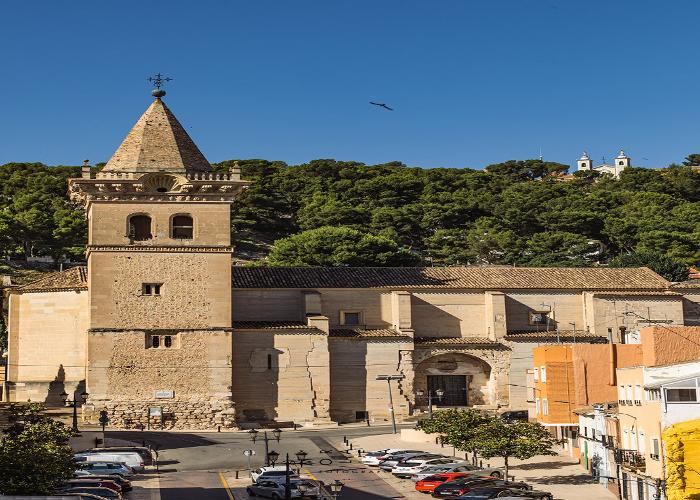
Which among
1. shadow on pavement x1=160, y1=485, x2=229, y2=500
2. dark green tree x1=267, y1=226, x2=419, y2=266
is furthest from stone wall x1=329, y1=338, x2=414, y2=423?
dark green tree x1=267, y1=226, x2=419, y2=266

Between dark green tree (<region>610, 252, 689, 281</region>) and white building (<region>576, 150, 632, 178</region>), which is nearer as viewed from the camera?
dark green tree (<region>610, 252, 689, 281</region>)

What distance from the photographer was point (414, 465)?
42375 mm

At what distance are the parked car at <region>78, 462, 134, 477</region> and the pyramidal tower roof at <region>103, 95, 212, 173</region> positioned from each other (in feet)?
63.0

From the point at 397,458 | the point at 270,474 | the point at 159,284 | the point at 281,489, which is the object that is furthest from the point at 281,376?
the point at 281,489

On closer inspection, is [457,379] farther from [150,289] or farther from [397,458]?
[397,458]

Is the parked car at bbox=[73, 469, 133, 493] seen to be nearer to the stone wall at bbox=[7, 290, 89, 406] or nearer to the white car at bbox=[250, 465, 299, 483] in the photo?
the white car at bbox=[250, 465, 299, 483]

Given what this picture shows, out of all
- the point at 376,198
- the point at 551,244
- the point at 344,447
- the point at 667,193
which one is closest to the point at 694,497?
the point at 344,447

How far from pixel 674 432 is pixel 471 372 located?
101 ft

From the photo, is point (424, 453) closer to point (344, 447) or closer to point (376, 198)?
point (344, 447)

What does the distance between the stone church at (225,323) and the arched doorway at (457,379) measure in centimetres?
7

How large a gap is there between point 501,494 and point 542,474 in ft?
25.3

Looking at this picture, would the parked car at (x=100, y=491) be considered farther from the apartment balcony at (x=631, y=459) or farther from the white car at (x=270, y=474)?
the apartment balcony at (x=631, y=459)

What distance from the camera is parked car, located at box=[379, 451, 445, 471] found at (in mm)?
43128

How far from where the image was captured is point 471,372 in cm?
6297
